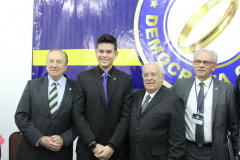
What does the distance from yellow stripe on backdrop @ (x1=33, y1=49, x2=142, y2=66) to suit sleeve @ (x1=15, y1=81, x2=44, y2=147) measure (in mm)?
697

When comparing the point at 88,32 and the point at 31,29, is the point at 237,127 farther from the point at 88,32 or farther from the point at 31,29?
the point at 31,29

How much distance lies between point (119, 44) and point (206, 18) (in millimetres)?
1012

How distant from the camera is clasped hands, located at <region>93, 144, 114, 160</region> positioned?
1.39m

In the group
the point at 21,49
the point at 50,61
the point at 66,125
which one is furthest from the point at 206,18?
the point at 21,49

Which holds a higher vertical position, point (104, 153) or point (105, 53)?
point (105, 53)

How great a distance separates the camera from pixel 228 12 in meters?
1.84

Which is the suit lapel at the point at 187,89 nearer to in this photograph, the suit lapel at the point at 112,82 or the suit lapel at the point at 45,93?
the suit lapel at the point at 112,82

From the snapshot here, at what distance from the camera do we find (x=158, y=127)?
1378 millimetres

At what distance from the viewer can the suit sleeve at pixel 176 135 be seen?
1.32 metres

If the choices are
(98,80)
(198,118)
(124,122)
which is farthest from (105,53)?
(198,118)

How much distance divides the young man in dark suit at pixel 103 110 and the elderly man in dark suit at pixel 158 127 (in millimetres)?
139

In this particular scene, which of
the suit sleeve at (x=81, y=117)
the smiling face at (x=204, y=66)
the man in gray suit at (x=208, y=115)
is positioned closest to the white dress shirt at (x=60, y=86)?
the suit sleeve at (x=81, y=117)

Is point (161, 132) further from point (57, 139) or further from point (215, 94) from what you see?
point (57, 139)

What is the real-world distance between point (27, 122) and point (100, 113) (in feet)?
2.23
